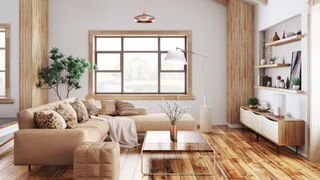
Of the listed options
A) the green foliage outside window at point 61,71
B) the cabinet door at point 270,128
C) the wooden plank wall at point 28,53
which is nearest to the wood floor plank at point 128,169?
the cabinet door at point 270,128

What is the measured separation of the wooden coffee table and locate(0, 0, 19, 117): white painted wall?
411cm

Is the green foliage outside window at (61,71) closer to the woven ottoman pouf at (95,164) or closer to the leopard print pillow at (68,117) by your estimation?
the leopard print pillow at (68,117)

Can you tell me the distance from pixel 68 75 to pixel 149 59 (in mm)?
2269

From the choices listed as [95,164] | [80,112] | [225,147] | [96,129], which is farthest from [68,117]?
[225,147]

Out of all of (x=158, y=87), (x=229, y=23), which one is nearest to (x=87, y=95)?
(x=158, y=87)

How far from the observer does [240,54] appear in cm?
610

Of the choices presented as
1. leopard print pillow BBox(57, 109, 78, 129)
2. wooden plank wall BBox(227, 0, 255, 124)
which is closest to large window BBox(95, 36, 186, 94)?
wooden plank wall BBox(227, 0, 255, 124)

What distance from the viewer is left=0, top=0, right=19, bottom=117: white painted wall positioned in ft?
19.8

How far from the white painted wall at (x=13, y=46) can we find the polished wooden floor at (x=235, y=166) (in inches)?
91.9

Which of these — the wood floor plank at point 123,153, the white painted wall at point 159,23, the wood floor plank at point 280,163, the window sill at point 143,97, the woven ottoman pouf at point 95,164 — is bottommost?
the wood floor plank at point 280,163

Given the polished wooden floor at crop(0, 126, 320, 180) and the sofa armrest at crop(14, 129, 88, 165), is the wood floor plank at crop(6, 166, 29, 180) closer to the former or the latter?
the polished wooden floor at crop(0, 126, 320, 180)

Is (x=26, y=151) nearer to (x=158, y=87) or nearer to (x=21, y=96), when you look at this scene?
(x=21, y=96)

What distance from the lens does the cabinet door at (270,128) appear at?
405 centimetres

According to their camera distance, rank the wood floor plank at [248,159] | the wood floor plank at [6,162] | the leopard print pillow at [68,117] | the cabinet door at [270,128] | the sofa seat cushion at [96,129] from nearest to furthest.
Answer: the wood floor plank at [248,159], the wood floor plank at [6,162], the sofa seat cushion at [96,129], the leopard print pillow at [68,117], the cabinet door at [270,128]
